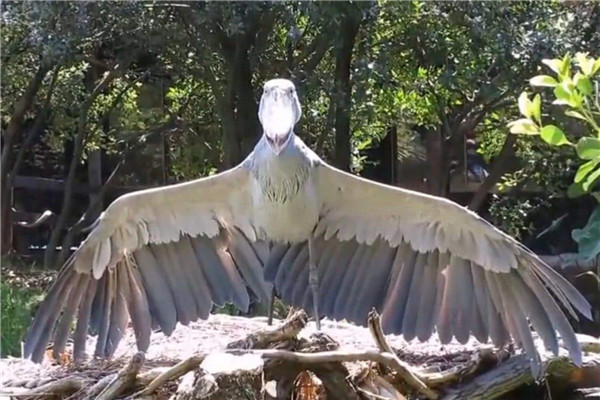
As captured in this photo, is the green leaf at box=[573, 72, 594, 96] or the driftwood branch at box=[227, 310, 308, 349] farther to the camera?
the driftwood branch at box=[227, 310, 308, 349]

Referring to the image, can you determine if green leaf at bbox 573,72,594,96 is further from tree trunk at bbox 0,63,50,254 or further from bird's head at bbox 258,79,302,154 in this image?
tree trunk at bbox 0,63,50,254

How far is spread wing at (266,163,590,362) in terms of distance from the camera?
3229mm

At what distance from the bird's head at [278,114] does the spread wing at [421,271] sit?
290 millimetres

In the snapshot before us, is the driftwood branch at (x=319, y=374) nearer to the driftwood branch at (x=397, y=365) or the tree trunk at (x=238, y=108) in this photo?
the driftwood branch at (x=397, y=365)

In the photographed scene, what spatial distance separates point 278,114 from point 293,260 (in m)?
0.65

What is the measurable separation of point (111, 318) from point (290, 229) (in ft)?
2.29

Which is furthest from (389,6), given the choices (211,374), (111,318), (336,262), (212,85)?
(211,374)

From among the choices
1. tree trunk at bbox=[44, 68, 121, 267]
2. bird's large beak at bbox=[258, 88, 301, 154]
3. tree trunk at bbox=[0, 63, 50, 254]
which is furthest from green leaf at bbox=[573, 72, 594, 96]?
tree trunk at bbox=[0, 63, 50, 254]

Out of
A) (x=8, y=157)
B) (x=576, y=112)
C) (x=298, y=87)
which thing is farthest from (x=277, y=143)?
(x=8, y=157)

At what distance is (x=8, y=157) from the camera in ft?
24.3

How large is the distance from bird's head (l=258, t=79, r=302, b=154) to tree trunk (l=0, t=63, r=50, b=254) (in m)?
4.00

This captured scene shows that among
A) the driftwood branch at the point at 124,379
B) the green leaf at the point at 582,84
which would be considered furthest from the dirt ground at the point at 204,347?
the green leaf at the point at 582,84

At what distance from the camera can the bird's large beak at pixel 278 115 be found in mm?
3197

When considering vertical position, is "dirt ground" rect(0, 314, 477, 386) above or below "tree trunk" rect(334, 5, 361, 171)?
below
